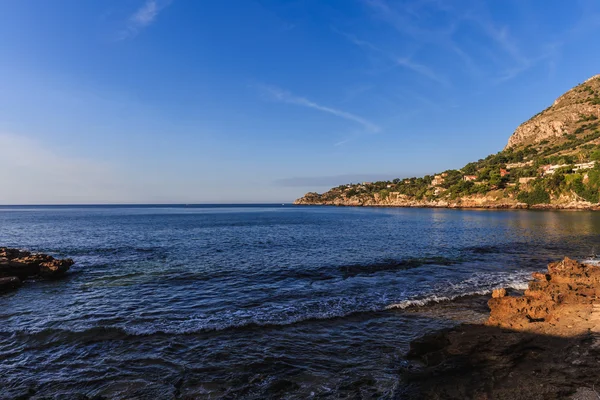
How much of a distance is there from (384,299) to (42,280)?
77.7 feet

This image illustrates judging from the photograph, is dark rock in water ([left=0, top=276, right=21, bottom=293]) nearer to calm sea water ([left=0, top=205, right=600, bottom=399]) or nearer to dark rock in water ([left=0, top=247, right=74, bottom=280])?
calm sea water ([left=0, top=205, right=600, bottom=399])

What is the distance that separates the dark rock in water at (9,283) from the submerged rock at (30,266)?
651 mm

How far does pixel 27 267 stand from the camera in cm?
2339

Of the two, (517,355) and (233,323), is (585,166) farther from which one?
(233,323)

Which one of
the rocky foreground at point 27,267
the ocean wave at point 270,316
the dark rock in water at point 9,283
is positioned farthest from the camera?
the rocky foreground at point 27,267

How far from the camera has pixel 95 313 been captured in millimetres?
15297

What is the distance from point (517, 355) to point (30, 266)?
30175 mm

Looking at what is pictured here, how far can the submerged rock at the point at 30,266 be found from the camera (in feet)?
74.1

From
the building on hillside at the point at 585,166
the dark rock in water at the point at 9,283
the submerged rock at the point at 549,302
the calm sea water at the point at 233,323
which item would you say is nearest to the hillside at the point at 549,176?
the building on hillside at the point at 585,166

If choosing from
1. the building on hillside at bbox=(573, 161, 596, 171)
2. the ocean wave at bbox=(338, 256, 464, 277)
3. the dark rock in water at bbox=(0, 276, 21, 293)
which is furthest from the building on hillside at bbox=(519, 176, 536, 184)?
the dark rock in water at bbox=(0, 276, 21, 293)

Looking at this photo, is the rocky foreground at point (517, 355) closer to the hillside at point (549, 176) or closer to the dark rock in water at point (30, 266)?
the dark rock in water at point (30, 266)

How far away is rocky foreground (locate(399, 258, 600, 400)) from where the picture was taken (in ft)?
25.3

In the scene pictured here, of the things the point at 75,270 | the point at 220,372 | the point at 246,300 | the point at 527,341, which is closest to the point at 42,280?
the point at 75,270

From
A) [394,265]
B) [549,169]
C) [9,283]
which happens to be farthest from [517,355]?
[549,169]
